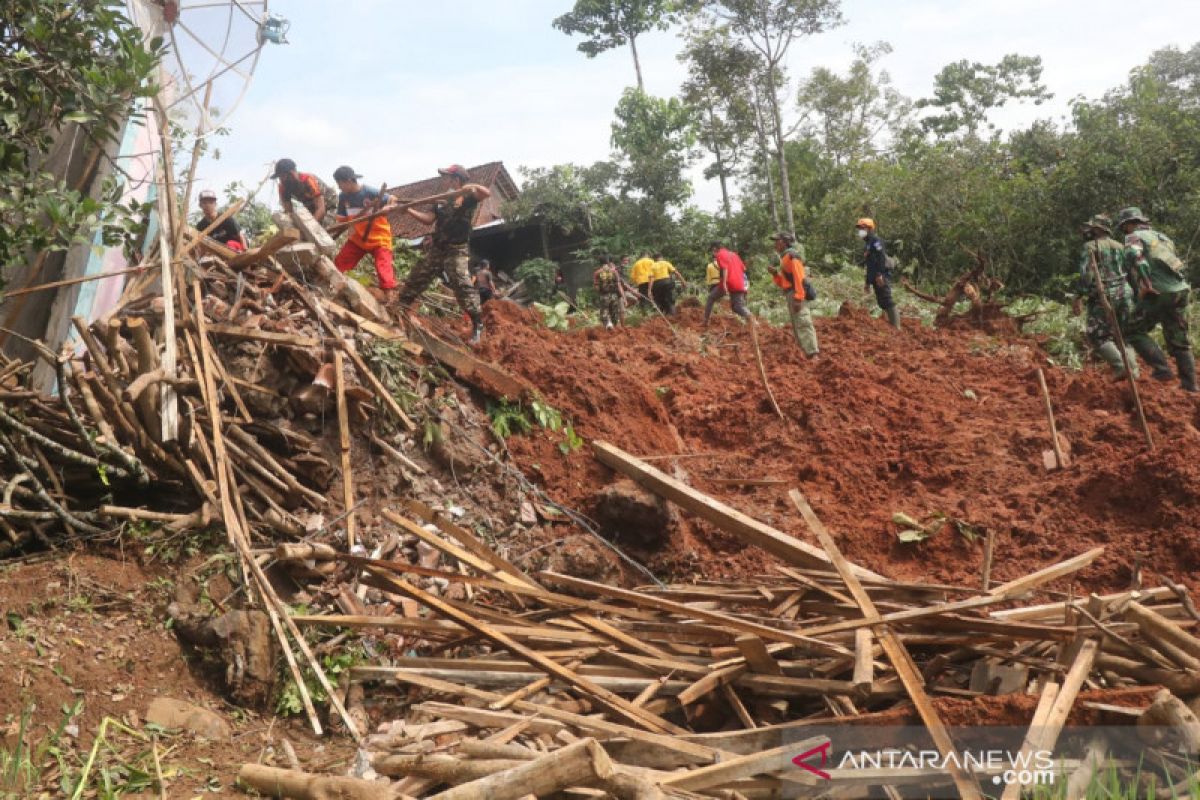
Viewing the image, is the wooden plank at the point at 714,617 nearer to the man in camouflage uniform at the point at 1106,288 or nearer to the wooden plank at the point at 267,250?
the wooden plank at the point at 267,250

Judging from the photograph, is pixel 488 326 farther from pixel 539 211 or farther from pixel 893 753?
pixel 539 211

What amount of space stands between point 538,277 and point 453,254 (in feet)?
42.9

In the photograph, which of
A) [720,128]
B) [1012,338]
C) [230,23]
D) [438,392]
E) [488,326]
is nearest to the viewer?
[230,23]

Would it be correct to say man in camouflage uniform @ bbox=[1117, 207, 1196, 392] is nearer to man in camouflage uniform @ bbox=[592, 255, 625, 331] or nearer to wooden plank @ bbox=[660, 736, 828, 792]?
wooden plank @ bbox=[660, 736, 828, 792]

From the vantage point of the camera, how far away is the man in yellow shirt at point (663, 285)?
1540cm

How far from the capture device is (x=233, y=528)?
458cm

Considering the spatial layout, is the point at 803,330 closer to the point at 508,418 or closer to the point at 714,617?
the point at 508,418

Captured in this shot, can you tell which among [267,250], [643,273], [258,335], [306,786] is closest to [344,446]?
[258,335]

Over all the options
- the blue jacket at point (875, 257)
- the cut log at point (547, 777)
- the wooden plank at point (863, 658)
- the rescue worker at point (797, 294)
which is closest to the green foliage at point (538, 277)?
the blue jacket at point (875, 257)

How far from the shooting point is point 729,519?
14.8 ft

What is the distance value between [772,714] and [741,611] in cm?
64

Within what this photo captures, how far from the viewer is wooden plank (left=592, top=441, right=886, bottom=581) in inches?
169

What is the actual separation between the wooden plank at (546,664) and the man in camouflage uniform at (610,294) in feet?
35.7

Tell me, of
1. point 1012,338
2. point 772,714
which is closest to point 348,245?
point 772,714
